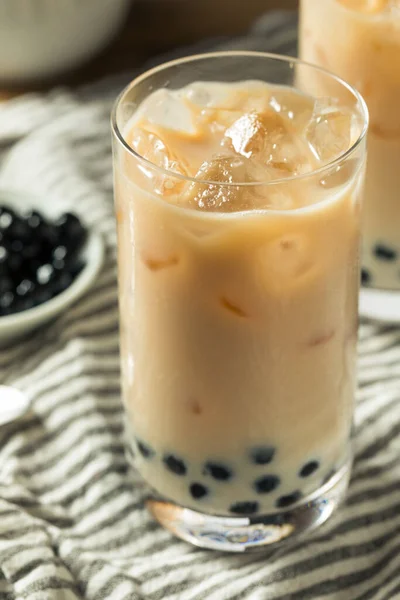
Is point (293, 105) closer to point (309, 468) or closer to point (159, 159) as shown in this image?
point (159, 159)

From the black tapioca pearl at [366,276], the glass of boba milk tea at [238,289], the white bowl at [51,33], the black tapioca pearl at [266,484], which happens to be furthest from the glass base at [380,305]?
the white bowl at [51,33]

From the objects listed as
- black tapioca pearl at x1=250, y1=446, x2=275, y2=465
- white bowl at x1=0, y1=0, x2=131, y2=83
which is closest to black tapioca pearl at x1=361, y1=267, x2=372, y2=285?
black tapioca pearl at x1=250, y1=446, x2=275, y2=465

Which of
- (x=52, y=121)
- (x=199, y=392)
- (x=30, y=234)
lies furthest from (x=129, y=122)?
(x=52, y=121)

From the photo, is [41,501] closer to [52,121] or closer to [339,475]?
[339,475]

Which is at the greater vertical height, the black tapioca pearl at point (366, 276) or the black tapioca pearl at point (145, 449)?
the black tapioca pearl at point (145, 449)

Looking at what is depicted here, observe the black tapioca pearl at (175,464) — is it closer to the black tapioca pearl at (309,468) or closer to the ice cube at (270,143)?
the black tapioca pearl at (309,468)

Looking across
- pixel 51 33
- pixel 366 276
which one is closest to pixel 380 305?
pixel 366 276

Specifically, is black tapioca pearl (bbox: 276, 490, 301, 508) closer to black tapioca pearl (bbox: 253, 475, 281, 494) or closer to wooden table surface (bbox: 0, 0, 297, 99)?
black tapioca pearl (bbox: 253, 475, 281, 494)
